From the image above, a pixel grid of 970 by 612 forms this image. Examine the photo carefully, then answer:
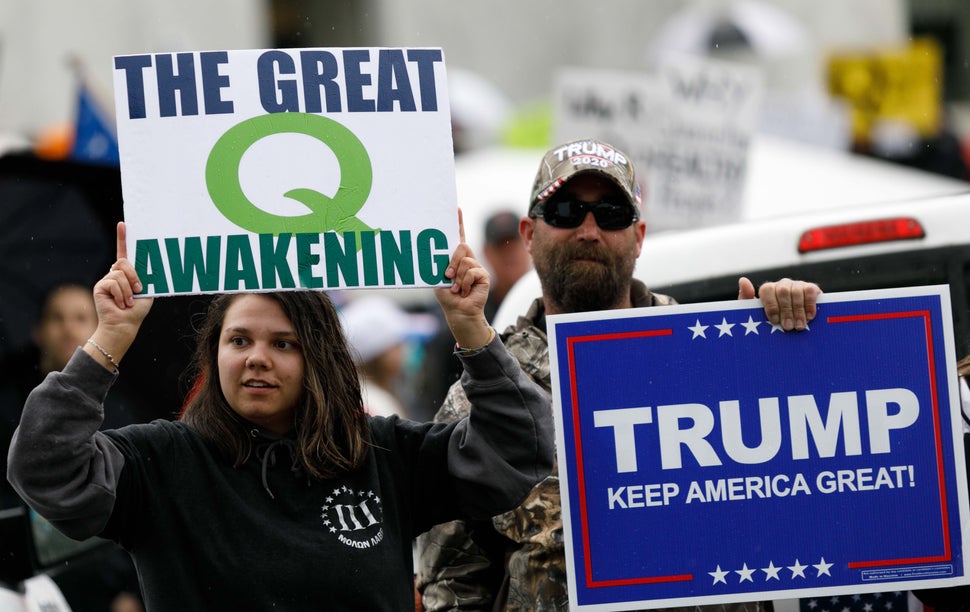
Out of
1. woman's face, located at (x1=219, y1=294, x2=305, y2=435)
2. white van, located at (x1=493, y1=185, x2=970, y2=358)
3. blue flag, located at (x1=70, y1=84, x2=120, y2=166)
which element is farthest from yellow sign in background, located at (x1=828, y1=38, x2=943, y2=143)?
woman's face, located at (x1=219, y1=294, x2=305, y2=435)

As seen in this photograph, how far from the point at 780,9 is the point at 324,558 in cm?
2390

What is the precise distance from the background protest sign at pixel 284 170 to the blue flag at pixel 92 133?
6325mm

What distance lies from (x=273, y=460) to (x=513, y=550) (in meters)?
0.74

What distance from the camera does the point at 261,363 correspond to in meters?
3.59

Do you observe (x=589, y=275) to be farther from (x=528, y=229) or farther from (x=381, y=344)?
(x=381, y=344)

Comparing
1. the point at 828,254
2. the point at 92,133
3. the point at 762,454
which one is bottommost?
the point at 762,454

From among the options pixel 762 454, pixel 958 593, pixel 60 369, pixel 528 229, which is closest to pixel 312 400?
pixel 528 229

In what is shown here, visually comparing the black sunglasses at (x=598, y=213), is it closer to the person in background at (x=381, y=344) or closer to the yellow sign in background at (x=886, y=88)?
the person in background at (x=381, y=344)

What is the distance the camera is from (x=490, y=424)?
3613mm

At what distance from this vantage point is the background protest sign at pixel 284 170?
364 cm

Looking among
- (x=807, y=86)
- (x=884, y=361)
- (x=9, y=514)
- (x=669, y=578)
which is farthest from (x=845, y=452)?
(x=807, y=86)

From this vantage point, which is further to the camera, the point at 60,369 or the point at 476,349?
the point at 60,369

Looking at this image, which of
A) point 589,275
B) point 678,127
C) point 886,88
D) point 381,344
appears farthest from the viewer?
point 886,88

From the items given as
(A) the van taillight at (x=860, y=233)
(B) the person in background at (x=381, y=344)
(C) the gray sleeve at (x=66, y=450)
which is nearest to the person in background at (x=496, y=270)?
(B) the person in background at (x=381, y=344)
